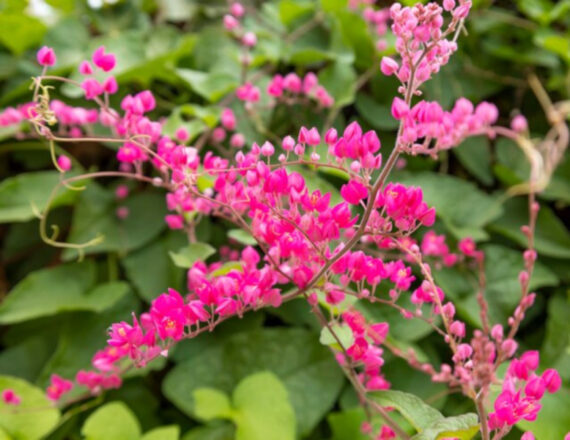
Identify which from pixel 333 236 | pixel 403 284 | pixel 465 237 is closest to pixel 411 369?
pixel 465 237

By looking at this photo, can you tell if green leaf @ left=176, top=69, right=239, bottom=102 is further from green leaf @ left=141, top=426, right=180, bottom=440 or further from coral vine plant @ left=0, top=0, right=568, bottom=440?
green leaf @ left=141, top=426, right=180, bottom=440

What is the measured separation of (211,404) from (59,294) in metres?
0.33

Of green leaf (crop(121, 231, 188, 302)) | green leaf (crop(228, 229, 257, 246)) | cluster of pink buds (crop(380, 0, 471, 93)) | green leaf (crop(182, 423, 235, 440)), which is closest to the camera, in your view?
cluster of pink buds (crop(380, 0, 471, 93))

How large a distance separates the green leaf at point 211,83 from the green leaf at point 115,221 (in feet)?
0.65

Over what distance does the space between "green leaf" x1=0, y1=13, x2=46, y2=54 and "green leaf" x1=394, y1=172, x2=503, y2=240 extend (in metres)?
0.70

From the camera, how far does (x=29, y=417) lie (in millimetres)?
803

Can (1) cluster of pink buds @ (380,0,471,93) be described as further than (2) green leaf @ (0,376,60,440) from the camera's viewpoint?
No

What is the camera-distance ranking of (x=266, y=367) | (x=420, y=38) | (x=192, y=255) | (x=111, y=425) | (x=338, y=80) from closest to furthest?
1. (x=420, y=38)
2. (x=192, y=255)
3. (x=111, y=425)
4. (x=266, y=367)
5. (x=338, y=80)

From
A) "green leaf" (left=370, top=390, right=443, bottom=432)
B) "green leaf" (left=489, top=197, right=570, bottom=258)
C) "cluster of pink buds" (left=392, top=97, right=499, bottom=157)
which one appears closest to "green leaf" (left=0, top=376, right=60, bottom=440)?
"green leaf" (left=370, top=390, right=443, bottom=432)

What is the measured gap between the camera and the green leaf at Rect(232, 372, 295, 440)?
755 mm

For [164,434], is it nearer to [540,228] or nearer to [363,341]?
[363,341]

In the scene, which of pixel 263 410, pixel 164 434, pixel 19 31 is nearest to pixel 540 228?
pixel 263 410

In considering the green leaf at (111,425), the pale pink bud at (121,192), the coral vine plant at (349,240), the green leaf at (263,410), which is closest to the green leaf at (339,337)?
the coral vine plant at (349,240)

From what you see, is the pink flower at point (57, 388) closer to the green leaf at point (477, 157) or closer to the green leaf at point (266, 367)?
the green leaf at point (266, 367)
